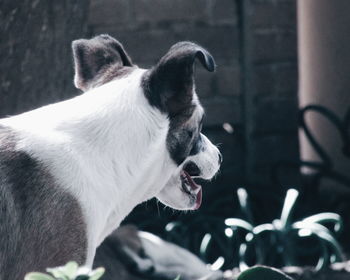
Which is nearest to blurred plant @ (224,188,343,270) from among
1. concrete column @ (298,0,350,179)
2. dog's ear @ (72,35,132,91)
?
concrete column @ (298,0,350,179)

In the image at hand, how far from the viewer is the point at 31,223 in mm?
2869

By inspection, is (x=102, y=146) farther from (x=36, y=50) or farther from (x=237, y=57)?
(x=237, y=57)

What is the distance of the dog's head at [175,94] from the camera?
300 cm

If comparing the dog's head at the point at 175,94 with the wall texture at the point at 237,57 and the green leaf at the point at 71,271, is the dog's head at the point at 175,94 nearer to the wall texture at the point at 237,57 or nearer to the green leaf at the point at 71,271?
the green leaf at the point at 71,271

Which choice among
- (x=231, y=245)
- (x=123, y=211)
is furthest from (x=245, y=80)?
(x=123, y=211)

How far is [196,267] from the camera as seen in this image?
14.3 feet

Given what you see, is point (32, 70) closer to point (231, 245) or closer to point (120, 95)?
point (120, 95)

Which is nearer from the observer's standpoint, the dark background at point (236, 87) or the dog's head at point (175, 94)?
the dog's head at point (175, 94)

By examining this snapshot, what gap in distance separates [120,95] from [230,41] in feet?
8.20

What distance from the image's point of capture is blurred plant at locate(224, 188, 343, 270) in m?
4.53

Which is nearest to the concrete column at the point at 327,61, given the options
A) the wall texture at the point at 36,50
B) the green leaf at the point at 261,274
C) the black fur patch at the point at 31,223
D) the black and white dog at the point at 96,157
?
the wall texture at the point at 36,50

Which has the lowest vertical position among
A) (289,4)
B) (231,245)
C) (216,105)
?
(231,245)

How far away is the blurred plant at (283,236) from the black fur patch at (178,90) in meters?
1.37

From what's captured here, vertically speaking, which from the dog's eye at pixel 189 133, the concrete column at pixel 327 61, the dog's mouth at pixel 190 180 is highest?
the dog's eye at pixel 189 133
